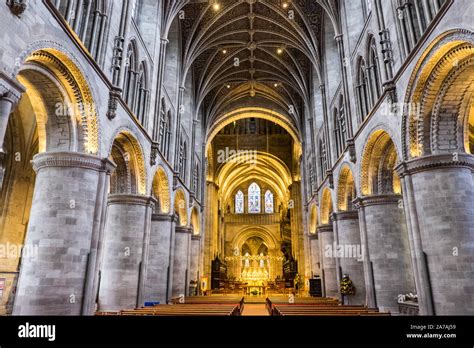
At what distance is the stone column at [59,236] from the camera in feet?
27.1

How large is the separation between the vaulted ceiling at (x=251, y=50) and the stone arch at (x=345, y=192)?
25.7ft

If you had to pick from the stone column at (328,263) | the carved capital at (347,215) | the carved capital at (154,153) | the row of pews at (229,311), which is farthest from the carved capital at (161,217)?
the stone column at (328,263)

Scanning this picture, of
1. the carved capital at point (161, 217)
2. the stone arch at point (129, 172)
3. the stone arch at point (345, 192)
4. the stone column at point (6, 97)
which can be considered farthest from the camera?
the carved capital at point (161, 217)

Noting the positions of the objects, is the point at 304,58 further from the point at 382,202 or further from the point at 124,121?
the point at 124,121

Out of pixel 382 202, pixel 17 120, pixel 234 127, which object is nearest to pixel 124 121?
pixel 17 120

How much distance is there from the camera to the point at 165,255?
56.7 ft

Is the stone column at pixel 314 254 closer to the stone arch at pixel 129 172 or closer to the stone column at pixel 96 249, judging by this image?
the stone arch at pixel 129 172

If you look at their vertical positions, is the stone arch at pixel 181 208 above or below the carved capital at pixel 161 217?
above

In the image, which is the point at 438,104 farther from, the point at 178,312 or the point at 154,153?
the point at 154,153

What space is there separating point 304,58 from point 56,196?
71.3ft

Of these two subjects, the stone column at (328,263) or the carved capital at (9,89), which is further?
the stone column at (328,263)

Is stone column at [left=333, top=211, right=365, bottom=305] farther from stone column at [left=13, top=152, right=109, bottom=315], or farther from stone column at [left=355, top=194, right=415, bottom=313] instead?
stone column at [left=13, top=152, right=109, bottom=315]

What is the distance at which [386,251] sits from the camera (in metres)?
12.5
